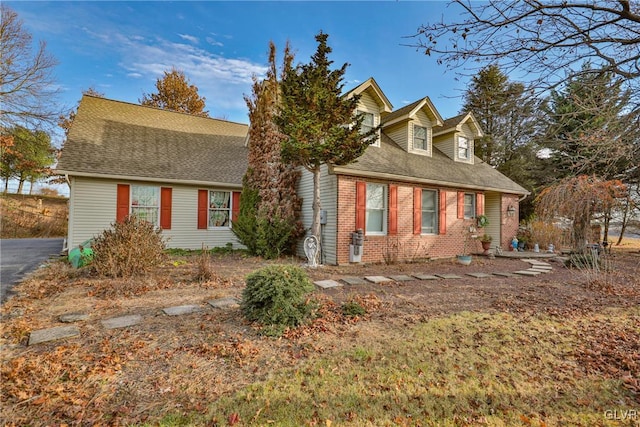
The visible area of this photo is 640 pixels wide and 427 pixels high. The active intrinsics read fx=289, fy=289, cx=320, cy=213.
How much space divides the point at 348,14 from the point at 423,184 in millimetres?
6058

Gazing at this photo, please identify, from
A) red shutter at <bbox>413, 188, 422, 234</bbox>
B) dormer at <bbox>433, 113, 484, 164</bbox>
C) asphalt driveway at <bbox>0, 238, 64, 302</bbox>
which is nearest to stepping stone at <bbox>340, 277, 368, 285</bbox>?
red shutter at <bbox>413, 188, 422, 234</bbox>

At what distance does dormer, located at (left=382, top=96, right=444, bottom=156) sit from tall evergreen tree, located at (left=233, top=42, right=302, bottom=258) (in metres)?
4.34

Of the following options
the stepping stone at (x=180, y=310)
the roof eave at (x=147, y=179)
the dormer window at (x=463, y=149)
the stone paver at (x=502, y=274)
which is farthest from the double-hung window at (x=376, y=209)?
the stepping stone at (x=180, y=310)

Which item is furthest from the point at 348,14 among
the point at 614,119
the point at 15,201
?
the point at 15,201

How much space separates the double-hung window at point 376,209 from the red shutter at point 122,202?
334 inches

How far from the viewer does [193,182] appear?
11102 mm

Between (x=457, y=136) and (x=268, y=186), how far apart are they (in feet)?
28.4

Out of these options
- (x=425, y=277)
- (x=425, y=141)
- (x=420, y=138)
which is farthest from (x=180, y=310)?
(x=425, y=141)

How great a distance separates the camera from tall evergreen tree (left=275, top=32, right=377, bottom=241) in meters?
7.48

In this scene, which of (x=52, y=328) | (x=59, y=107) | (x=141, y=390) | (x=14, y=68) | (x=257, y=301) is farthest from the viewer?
(x=59, y=107)

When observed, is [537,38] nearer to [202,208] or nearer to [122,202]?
[202,208]

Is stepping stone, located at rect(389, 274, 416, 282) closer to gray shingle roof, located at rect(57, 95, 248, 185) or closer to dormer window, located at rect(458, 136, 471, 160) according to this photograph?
gray shingle roof, located at rect(57, 95, 248, 185)

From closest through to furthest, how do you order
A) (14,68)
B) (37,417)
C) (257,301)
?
(37,417)
(257,301)
(14,68)

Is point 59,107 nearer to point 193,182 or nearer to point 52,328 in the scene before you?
point 193,182
